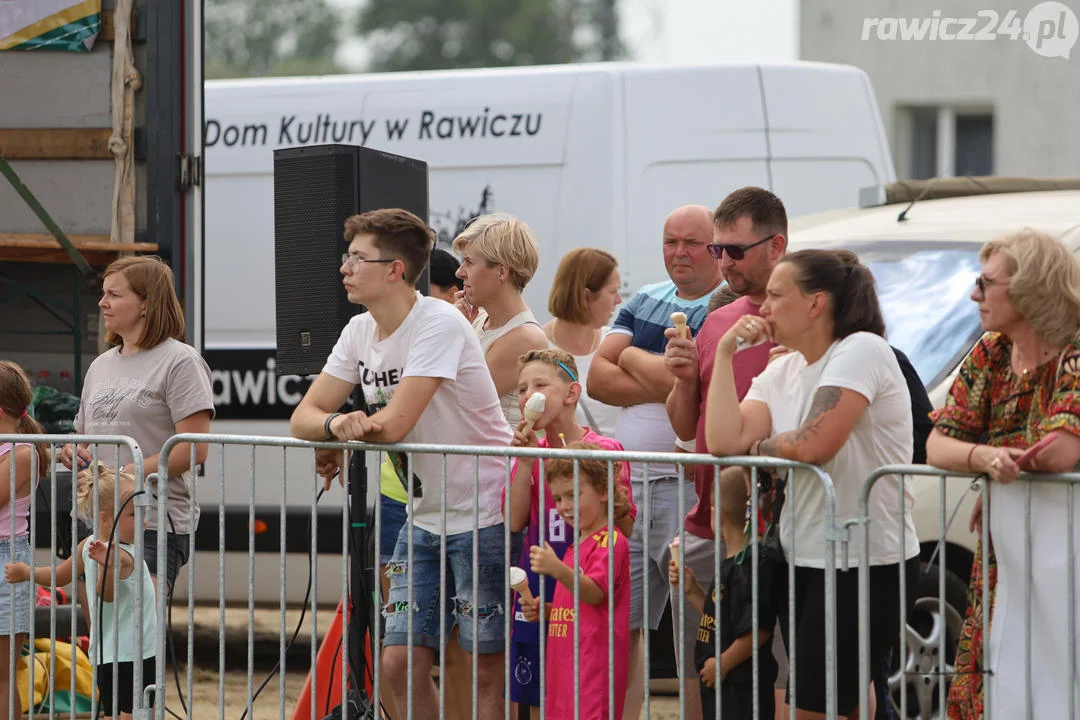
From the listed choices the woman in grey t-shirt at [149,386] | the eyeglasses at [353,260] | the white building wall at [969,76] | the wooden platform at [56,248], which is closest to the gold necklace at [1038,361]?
the eyeglasses at [353,260]

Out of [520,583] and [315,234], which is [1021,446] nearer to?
[520,583]

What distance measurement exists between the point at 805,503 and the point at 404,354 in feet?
4.61

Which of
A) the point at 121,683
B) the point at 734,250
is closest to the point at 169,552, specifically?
the point at 121,683

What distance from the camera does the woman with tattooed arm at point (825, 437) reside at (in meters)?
4.61

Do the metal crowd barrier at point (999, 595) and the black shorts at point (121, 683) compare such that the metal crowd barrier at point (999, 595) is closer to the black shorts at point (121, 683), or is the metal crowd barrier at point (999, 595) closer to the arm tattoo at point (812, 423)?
the arm tattoo at point (812, 423)

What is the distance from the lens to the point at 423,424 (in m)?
5.34

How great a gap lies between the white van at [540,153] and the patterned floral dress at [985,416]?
3568mm

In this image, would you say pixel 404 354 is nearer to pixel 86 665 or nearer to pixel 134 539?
pixel 134 539

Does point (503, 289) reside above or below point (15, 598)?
above

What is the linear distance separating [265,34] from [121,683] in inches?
1876

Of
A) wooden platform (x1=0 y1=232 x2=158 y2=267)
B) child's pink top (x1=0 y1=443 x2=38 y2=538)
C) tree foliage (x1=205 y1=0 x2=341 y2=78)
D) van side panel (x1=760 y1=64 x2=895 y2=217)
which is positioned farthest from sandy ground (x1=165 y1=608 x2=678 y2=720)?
tree foliage (x1=205 y1=0 x2=341 y2=78)

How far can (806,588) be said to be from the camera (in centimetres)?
472

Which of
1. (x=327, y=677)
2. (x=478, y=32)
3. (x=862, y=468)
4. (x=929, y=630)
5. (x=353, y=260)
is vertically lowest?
(x=327, y=677)

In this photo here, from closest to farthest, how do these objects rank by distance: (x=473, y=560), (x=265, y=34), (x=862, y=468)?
(x=862, y=468) < (x=473, y=560) < (x=265, y=34)
